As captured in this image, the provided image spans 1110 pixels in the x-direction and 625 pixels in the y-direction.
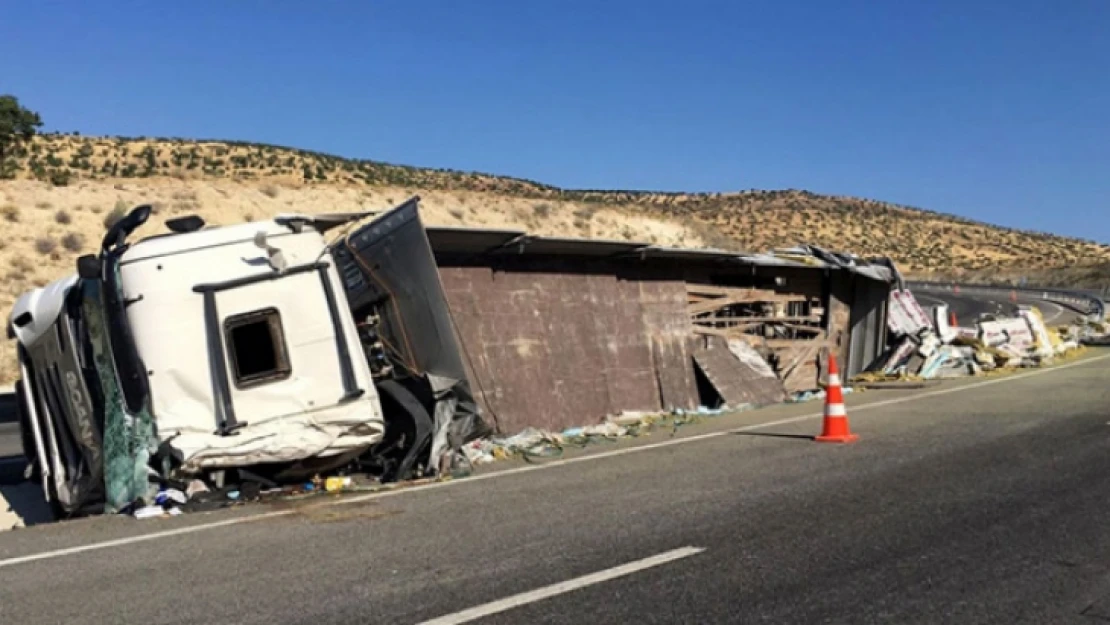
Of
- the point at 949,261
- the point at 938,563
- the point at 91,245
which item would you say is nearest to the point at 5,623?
the point at 938,563

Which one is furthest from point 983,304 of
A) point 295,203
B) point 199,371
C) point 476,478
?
point 199,371

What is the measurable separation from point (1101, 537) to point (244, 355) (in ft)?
22.0

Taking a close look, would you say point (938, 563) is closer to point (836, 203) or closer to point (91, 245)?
point (91, 245)

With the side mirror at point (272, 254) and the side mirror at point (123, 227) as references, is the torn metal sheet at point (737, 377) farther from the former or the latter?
the side mirror at point (123, 227)

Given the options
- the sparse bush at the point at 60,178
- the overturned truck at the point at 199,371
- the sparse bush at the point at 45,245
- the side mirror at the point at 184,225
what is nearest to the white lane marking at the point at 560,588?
the overturned truck at the point at 199,371

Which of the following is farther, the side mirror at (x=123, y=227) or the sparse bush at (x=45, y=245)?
the sparse bush at (x=45, y=245)

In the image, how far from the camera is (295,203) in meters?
45.1

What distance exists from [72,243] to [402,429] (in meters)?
29.3

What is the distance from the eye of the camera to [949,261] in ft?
311

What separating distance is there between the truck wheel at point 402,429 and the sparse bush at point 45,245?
93.7ft

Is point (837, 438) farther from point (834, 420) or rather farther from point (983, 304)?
point (983, 304)

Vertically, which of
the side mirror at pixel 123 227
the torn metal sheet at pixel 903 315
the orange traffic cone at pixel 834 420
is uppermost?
the side mirror at pixel 123 227

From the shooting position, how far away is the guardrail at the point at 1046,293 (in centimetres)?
4267

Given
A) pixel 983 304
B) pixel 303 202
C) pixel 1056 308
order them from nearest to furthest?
pixel 303 202 → pixel 1056 308 → pixel 983 304
